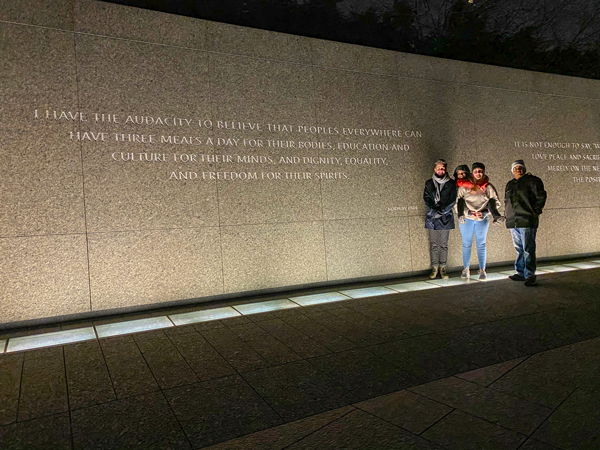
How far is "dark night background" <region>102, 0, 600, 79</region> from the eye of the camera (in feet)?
24.4

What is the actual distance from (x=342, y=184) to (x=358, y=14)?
3.86 m

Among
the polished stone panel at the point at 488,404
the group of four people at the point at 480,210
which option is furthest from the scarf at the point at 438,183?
the polished stone panel at the point at 488,404

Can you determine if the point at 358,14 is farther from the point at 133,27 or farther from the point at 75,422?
the point at 75,422

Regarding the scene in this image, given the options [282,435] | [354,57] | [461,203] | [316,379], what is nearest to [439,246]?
[461,203]

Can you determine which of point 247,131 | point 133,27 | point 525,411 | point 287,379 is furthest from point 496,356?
point 133,27

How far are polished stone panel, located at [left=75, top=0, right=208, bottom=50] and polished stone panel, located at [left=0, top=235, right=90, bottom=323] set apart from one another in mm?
2590

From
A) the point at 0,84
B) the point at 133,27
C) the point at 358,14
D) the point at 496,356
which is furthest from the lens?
the point at 358,14

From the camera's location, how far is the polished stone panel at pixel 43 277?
194 inches

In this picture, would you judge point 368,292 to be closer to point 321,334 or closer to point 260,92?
point 321,334

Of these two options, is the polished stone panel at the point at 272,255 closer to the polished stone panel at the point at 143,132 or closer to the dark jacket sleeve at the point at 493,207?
the polished stone panel at the point at 143,132

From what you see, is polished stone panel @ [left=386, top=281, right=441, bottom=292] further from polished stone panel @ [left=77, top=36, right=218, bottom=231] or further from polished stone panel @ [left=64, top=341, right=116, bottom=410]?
polished stone panel @ [left=64, top=341, right=116, bottom=410]

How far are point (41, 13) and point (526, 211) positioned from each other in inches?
266

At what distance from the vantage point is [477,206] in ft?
21.8

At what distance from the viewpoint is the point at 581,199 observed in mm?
8961
